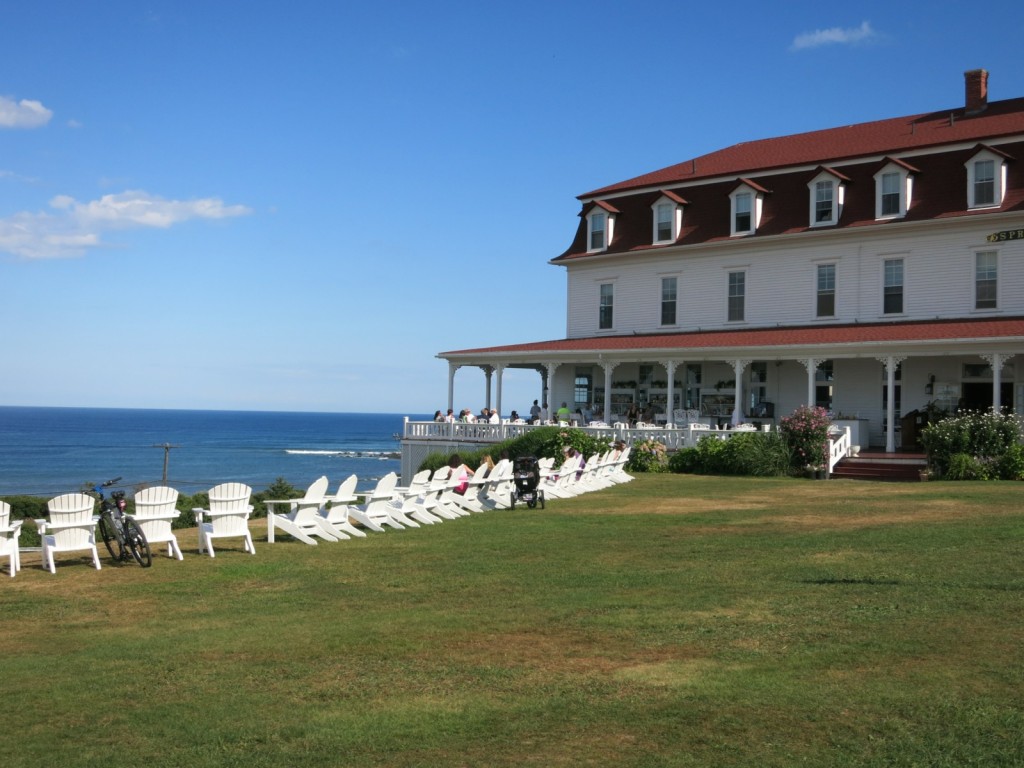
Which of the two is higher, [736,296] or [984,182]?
[984,182]

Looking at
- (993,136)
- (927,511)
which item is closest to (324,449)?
(993,136)

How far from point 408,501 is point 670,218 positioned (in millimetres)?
23486

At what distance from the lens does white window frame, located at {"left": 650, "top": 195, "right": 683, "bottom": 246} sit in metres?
39.1

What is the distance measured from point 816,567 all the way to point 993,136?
967 inches

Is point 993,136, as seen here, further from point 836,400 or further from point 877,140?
point 836,400

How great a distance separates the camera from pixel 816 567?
12.3 metres

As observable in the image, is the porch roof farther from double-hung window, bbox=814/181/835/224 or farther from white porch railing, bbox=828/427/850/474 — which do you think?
double-hung window, bbox=814/181/835/224

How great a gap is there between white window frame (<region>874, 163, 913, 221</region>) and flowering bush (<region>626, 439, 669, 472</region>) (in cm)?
1058

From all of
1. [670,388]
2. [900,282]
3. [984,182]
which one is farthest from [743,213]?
[984,182]

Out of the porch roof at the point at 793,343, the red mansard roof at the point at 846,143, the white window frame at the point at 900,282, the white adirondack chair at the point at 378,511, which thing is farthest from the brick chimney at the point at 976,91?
the white adirondack chair at the point at 378,511

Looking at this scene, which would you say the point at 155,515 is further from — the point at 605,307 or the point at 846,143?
the point at 846,143

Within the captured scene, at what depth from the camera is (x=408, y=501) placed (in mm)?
18438

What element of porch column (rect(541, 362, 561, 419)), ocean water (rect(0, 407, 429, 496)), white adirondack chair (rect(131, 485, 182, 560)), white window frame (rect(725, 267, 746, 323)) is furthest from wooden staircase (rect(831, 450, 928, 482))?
ocean water (rect(0, 407, 429, 496))

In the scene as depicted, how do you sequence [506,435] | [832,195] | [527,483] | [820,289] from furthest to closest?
[820,289] → [832,195] → [506,435] → [527,483]
